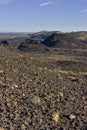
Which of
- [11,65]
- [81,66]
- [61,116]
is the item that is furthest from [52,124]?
[81,66]

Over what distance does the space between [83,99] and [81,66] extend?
24.9m

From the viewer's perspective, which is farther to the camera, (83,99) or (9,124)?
(83,99)

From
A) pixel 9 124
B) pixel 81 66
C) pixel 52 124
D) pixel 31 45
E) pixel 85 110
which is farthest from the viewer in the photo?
pixel 31 45

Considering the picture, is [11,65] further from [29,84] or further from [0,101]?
[0,101]

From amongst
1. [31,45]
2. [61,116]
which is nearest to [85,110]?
[61,116]

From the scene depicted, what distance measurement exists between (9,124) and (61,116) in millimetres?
3047

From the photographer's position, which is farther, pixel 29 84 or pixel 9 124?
pixel 29 84

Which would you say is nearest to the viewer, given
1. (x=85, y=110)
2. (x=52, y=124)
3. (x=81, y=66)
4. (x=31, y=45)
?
(x=52, y=124)

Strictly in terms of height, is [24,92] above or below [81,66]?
above

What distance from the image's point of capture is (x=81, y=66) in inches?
1758

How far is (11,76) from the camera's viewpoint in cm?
2086

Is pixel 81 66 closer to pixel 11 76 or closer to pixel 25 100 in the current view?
pixel 11 76

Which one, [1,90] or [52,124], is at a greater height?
[1,90]

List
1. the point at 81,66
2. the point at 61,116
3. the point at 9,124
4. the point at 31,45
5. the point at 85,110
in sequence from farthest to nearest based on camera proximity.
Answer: the point at 31,45 < the point at 81,66 < the point at 85,110 < the point at 61,116 < the point at 9,124
